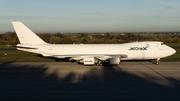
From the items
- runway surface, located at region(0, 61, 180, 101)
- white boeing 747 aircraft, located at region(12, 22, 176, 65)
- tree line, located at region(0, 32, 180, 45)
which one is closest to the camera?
runway surface, located at region(0, 61, 180, 101)

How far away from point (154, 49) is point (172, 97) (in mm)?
14845

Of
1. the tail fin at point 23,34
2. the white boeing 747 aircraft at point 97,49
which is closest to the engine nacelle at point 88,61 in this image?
the white boeing 747 aircraft at point 97,49

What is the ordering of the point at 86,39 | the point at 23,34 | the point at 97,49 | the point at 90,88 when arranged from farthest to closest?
1. the point at 86,39
2. the point at 23,34
3. the point at 97,49
4. the point at 90,88

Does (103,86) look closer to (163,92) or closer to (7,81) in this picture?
(163,92)

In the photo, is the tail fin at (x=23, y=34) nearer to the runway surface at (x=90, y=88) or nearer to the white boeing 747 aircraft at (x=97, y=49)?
the white boeing 747 aircraft at (x=97, y=49)

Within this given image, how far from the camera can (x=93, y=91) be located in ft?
42.8

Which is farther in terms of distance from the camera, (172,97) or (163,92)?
(163,92)

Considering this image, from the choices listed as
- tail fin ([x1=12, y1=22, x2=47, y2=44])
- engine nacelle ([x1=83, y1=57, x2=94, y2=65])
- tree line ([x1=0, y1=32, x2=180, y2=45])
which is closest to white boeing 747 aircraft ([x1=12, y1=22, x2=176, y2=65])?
tail fin ([x1=12, y1=22, x2=47, y2=44])

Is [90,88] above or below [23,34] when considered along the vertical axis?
below

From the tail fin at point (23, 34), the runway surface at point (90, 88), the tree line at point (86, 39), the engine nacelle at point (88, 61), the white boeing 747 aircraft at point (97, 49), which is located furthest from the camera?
the tree line at point (86, 39)

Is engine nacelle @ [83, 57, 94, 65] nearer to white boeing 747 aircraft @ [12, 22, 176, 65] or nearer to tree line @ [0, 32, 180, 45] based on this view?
white boeing 747 aircraft @ [12, 22, 176, 65]

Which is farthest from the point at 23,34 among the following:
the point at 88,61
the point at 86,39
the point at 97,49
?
the point at 86,39

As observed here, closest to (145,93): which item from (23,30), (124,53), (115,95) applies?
(115,95)

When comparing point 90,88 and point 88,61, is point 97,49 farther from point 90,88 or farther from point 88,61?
point 90,88
